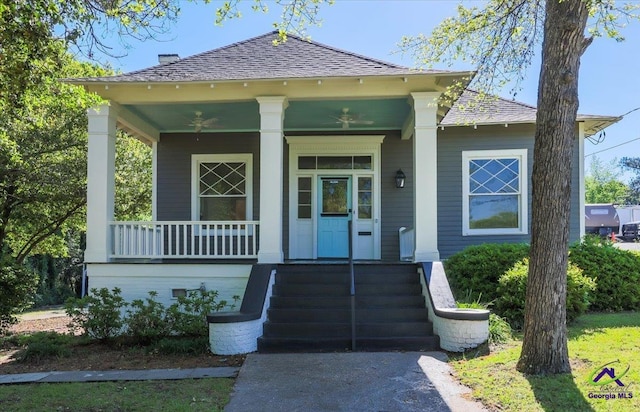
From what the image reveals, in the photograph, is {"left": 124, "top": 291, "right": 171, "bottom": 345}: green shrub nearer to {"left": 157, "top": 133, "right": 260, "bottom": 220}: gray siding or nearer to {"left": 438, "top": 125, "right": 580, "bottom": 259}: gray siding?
{"left": 157, "top": 133, "right": 260, "bottom": 220}: gray siding

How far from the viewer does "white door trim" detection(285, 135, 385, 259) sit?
30.8 feet

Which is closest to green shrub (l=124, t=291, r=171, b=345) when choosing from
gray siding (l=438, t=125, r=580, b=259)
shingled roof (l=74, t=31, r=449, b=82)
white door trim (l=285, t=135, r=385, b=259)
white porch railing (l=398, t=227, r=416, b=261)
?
shingled roof (l=74, t=31, r=449, b=82)

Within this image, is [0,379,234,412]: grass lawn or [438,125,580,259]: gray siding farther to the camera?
[438,125,580,259]: gray siding

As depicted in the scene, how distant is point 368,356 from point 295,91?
404cm

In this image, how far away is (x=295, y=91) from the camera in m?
7.19

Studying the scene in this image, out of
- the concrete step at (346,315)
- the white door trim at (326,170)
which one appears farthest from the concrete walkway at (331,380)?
the white door trim at (326,170)

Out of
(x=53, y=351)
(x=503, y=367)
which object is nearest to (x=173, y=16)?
(x=53, y=351)

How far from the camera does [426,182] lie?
692 cm

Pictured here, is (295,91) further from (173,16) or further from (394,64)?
(173,16)

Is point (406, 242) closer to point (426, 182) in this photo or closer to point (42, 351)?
point (426, 182)

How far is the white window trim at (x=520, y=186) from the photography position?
9297 mm

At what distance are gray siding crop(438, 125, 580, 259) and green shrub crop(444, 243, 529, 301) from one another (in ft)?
5.05

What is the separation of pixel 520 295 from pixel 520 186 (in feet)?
11.3

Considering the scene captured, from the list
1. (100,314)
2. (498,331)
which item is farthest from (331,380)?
(100,314)
